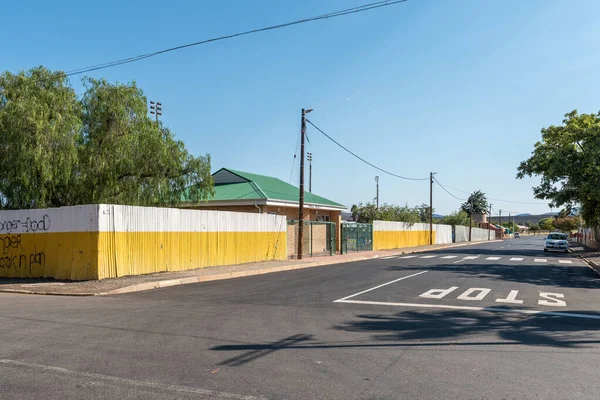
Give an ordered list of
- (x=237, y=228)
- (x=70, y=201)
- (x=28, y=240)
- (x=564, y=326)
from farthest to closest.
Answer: (x=237, y=228) → (x=70, y=201) → (x=28, y=240) → (x=564, y=326)

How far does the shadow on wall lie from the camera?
7.22 m

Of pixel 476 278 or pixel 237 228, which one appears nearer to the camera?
pixel 476 278

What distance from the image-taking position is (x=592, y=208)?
1583 inches

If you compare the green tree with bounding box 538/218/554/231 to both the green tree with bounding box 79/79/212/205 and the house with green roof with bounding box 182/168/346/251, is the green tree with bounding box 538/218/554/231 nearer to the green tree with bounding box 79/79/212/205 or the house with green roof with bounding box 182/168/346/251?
the house with green roof with bounding box 182/168/346/251

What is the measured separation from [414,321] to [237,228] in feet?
47.6

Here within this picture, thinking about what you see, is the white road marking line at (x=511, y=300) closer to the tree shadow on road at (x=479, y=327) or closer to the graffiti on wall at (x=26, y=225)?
the tree shadow on road at (x=479, y=327)

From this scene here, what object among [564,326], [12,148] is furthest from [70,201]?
[564,326]

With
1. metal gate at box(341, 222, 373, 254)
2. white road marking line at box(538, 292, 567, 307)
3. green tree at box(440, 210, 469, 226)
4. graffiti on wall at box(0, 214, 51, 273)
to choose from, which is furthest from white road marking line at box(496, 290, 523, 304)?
green tree at box(440, 210, 469, 226)

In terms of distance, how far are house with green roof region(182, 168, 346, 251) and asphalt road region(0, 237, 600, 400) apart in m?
17.1

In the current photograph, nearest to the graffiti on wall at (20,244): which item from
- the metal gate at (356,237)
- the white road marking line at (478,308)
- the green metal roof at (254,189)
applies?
the white road marking line at (478,308)

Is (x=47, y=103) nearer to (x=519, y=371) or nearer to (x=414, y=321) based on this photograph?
(x=414, y=321)

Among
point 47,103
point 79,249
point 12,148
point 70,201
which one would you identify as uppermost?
point 47,103

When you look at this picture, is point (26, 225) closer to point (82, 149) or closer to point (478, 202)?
point (82, 149)

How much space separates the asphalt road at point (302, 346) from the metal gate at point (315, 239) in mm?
16699
